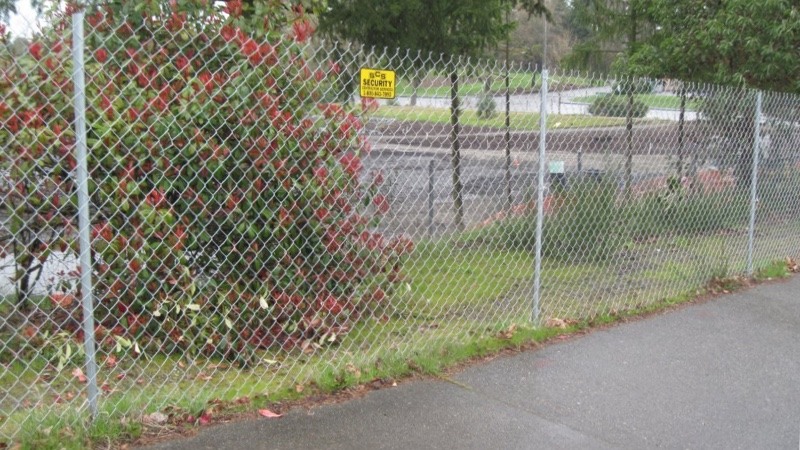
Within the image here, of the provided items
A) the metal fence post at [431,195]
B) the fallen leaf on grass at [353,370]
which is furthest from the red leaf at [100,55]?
the metal fence post at [431,195]

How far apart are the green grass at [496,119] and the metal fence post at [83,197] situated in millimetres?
1842

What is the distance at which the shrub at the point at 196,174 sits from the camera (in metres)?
3.91

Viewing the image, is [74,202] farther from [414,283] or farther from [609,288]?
[609,288]

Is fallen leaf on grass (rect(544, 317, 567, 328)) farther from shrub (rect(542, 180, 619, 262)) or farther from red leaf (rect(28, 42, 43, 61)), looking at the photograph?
red leaf (rect(28, 42, 43, 61))

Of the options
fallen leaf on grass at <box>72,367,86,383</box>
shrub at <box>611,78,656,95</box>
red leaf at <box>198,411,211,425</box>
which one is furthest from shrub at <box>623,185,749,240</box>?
fallen leaf on grass at <box>72,367,86,383</box>

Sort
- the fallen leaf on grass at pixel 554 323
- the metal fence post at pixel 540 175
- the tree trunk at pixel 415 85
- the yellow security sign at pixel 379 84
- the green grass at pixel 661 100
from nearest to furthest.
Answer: the yellow security sign at pixel 379 84
the tree trunk at pixel 415 85
the metal fence post at pixel 540 175
the fallen leaf on grass at pixel 554 323
the green grass at pixel 661 100

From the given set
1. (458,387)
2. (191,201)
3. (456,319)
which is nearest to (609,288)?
(456,319)

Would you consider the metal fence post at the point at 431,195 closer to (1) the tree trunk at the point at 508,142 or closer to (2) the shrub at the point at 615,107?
(1) the tree trunk at the point at 508,142

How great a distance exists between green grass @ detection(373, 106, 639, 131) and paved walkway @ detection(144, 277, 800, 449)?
1.66 metres

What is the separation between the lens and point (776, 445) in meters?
4.06

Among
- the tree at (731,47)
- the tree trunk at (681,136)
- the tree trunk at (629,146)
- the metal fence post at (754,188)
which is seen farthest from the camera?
the tree at (731,47)

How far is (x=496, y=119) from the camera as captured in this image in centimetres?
567

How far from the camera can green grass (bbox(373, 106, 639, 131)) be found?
4641mm

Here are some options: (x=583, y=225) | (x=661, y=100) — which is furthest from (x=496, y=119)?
(x=661, y=100)
